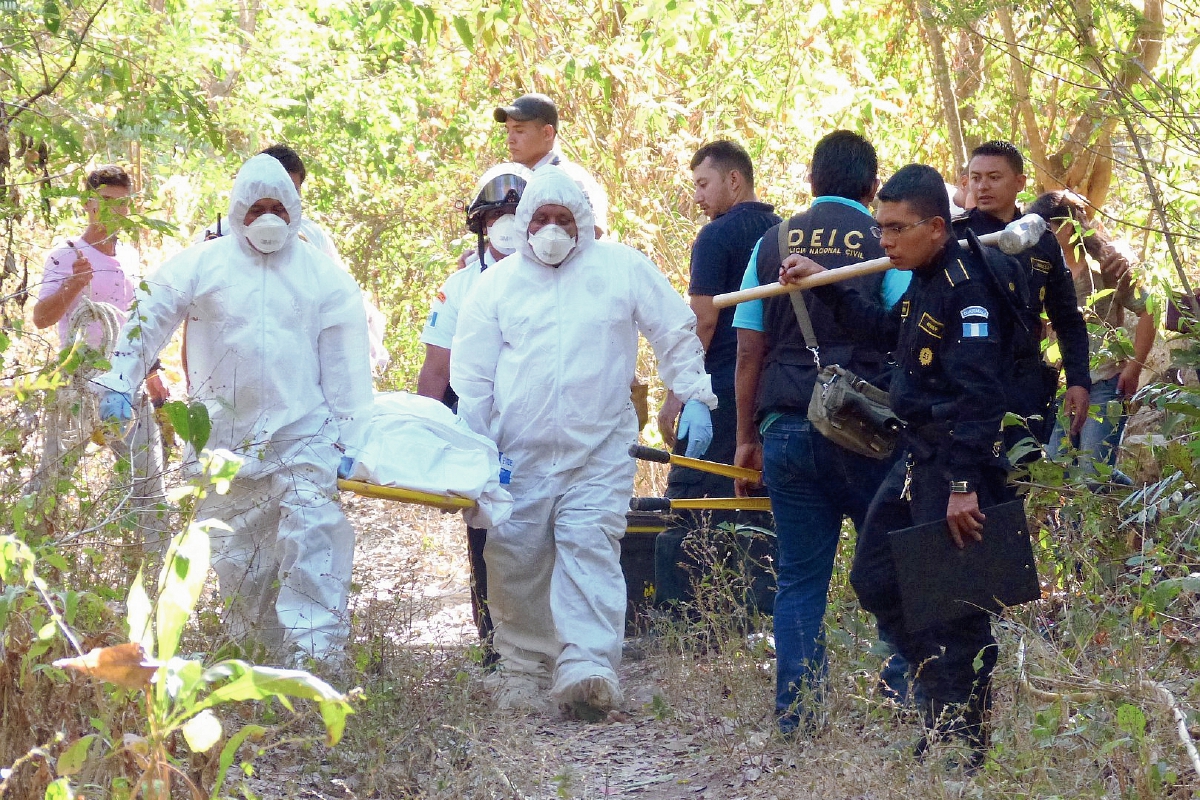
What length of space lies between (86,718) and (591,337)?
2564 mm

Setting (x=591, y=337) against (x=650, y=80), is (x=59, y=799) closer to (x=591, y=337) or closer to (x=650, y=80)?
(x=591, y=337)

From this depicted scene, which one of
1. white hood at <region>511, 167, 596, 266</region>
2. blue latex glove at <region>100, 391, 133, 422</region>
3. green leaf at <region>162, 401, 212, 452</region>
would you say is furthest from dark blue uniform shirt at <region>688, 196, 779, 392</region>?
green leaf at <region>162, 401, 212, 452</region>

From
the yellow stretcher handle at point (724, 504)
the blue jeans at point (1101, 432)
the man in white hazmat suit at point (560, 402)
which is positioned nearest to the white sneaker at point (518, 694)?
the man in white hazmat suit at point (560, 402)

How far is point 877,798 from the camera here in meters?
3.57

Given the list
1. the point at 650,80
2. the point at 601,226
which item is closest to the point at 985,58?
the point at 650,80

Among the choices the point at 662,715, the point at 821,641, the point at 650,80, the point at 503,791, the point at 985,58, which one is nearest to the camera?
Answer: the point at 503,791

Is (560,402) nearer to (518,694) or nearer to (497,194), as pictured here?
(518,694)

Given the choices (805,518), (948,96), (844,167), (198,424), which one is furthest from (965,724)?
(948,96)

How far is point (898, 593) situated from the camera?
4066 millimetres

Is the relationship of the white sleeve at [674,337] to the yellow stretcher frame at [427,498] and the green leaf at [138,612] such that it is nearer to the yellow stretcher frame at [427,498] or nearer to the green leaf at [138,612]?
A: the yellow stretcher frame at [427,498]

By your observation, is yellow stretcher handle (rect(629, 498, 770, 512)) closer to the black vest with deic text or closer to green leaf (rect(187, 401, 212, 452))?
the black vest with deic text

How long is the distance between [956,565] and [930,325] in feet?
2.08

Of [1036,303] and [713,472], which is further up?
[1036,303]

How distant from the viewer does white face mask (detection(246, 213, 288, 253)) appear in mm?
5320
